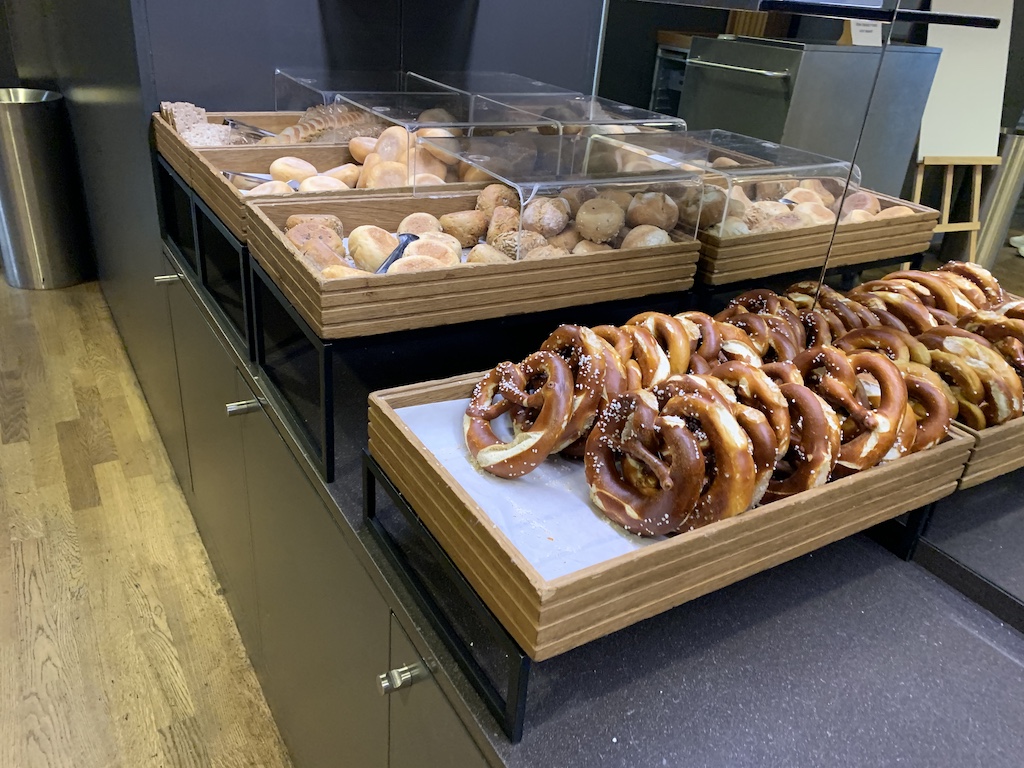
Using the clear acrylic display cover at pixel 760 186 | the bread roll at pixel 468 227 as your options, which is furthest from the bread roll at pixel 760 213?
the bread roll at pixel 468 227

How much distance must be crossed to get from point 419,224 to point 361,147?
1.32 feet

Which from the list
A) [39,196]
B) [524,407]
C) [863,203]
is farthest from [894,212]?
[39,196]

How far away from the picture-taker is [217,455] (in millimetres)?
1790

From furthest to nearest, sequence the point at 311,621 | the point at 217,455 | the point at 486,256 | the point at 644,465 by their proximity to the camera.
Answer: the point at 217,455 → the point at 311,621 → the point at 486,256 → the point at 644,465

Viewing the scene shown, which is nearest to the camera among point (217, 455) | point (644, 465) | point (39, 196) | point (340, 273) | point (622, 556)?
point (622, 556)

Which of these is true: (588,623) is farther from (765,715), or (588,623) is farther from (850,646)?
(850,646)

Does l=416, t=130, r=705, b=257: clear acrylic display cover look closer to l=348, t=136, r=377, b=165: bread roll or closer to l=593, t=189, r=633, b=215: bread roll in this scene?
l=593, t=189, r=633, b=215: bread roll

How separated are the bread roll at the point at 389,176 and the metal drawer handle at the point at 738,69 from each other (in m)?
0.53

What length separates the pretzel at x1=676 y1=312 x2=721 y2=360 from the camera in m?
0.94

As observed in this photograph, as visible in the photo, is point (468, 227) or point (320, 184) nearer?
point (468, 227)

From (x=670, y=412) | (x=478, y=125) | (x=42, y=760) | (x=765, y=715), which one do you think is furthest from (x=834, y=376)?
(x=42, y=760)

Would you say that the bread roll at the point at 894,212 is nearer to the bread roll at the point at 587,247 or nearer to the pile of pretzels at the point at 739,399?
the pile of pretzels at the point at 739,399

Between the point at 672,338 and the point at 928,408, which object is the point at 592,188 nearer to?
the point at 672,338

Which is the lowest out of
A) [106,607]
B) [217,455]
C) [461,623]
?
[106,607]
